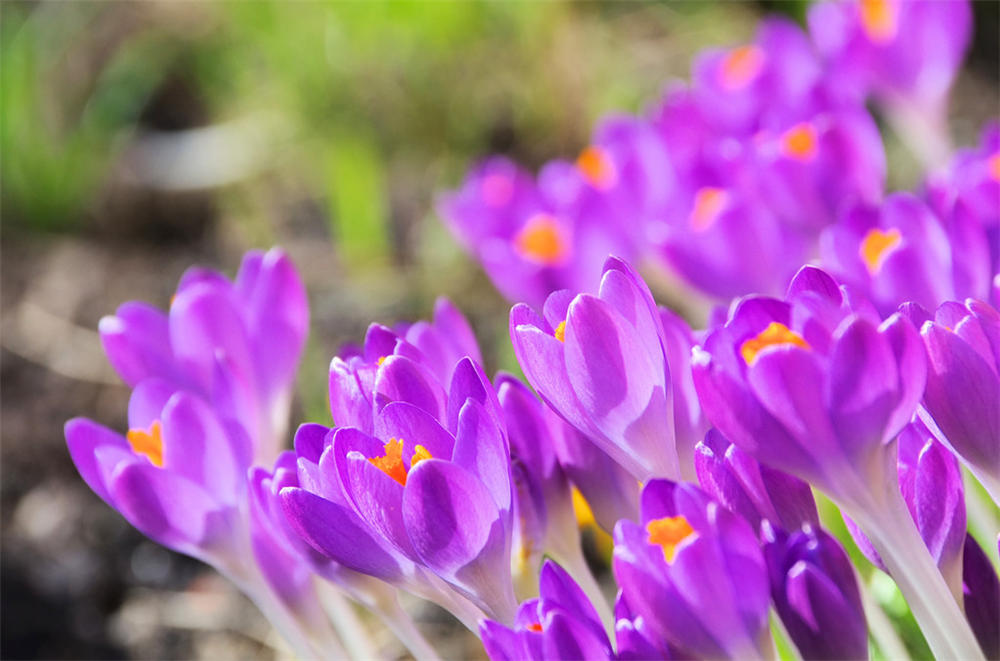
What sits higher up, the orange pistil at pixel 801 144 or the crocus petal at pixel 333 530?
the orange pistil at pixel 801 144

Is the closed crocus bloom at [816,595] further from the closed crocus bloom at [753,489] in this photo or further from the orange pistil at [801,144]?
the orange pistil at [801,144]

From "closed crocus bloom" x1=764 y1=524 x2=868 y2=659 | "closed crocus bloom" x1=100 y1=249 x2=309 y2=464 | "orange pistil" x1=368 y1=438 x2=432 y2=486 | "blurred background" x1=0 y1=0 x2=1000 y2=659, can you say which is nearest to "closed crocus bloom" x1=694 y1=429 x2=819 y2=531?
"closed crocus bloom" x1=764 y1=524 x2=868 y2=659

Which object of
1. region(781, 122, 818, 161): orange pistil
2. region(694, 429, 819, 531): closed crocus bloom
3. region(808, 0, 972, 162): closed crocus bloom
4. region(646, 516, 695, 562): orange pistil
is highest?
region(808, 0, 972, 162): closed crocus bloom

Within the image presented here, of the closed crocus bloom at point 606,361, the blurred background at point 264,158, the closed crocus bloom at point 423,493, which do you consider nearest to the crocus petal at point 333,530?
the closed crocus bloom at point 423,493

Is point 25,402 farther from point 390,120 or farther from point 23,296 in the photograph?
point 390,120

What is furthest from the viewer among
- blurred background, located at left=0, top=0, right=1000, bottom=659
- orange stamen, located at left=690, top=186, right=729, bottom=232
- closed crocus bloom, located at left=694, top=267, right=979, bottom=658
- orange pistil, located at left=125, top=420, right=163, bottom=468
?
blurred background, located at left=0, top=0, right=1000, bottom=659

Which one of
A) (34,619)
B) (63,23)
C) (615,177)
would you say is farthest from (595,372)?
(63,23)

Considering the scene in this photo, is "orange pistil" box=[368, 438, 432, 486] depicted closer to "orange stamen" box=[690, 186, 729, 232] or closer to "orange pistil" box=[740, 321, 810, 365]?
"orange pistil" box=[740, 321, 810, 365]
